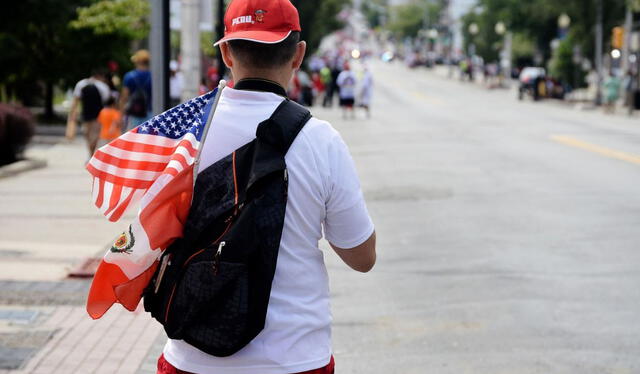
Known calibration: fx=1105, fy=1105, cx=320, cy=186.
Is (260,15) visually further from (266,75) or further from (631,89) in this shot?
(631,89)

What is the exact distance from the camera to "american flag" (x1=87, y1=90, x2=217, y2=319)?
289 cm

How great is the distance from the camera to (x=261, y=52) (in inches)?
118

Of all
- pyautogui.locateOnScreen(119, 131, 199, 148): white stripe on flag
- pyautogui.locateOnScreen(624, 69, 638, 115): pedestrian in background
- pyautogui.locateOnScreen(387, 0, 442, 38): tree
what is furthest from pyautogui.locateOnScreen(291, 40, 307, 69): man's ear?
pyautogui.locateOnScreen(387, 0, 442, 38): tree

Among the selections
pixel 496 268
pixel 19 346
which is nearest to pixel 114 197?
pixel 19 346

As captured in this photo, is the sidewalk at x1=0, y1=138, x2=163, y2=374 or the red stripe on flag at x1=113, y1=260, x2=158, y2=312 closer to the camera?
the red stripe on flag at x1=113, y1=260, x2=158, y2=312

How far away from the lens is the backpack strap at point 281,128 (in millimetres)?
2885

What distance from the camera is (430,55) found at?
407 feet

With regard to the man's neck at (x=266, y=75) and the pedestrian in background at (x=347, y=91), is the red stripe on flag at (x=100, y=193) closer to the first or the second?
the man's neck at (x=266, y=75)

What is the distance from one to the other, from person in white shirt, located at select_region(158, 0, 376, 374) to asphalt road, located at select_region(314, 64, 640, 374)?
140 inches

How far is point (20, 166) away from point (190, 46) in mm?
6101

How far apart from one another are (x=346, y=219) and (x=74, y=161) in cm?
1731

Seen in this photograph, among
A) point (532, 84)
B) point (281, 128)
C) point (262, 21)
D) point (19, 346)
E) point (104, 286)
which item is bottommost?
point (532, 84)

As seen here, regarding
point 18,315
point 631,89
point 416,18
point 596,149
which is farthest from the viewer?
point 416,18

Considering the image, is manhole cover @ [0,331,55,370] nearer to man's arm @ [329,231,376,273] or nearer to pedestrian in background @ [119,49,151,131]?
man's arm @ [329,231,376,273]
